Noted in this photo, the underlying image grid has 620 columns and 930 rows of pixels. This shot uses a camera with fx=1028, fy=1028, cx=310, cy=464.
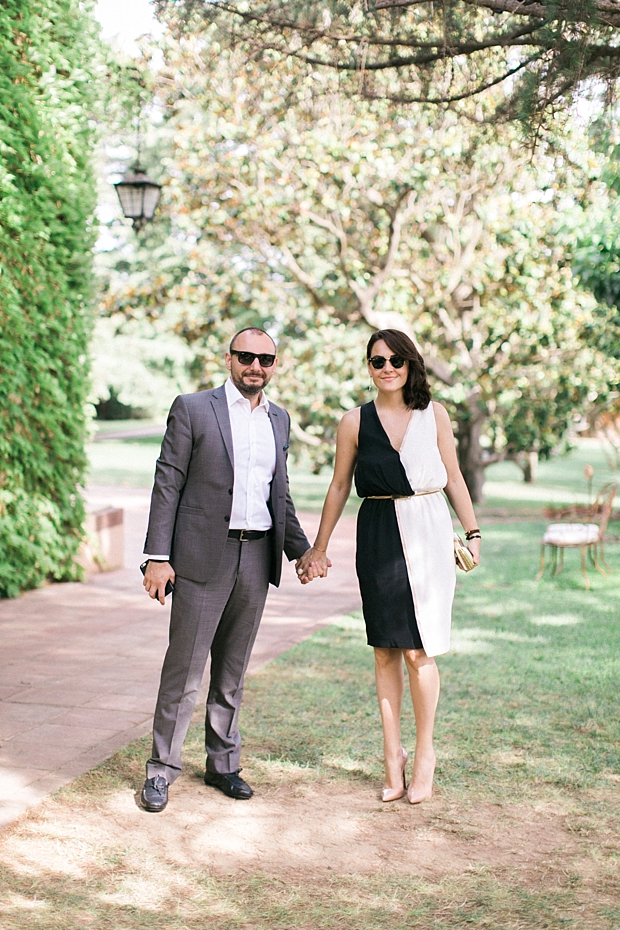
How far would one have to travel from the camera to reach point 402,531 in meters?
4.41

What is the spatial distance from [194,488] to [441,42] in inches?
109

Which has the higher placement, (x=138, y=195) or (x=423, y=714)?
(x=138, y=195)

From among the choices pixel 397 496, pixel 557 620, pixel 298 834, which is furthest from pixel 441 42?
pixel 557 620

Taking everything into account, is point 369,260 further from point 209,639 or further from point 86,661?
point 209,639

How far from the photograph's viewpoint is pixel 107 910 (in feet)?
11.0

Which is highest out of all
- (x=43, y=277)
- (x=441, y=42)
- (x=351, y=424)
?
(x=441, y=42)

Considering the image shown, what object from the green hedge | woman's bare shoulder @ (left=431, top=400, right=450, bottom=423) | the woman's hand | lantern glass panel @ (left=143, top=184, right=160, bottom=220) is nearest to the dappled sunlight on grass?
the woman's hand

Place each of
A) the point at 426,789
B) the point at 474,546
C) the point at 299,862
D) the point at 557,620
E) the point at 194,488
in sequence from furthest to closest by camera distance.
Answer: the point at 557,620 < the point at 474,546 < the point at 426,789 < the point at 194,488 < the point at 299,862

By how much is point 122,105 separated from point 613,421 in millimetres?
13115

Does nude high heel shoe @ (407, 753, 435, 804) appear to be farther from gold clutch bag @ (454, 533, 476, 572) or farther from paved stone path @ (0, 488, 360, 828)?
paved stone path @ (0, 488, 360, 828)

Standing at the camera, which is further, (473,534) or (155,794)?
(473,534)

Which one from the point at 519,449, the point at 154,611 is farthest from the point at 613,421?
the point at 154,611

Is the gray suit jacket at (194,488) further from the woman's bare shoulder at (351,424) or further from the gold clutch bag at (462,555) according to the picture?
the gold clutch bag at (462,555)

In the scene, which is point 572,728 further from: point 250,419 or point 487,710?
point 250,419
